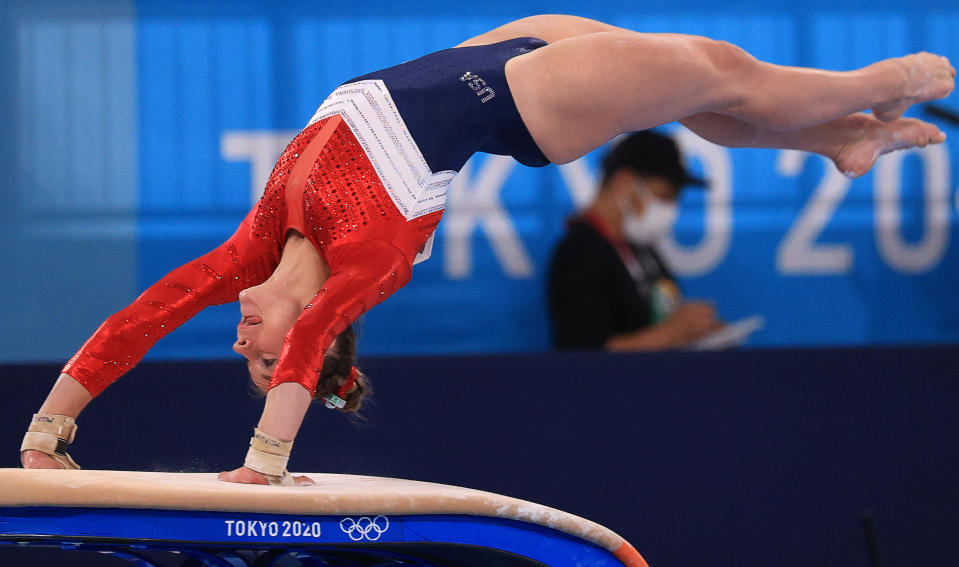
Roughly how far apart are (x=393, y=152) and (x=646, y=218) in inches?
58.9

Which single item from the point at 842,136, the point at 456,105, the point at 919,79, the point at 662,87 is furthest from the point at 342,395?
the point at 919,79

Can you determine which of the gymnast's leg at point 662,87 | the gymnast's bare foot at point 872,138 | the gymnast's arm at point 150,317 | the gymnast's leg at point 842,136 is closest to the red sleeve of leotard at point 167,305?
the gymnast's arm at point 150,317

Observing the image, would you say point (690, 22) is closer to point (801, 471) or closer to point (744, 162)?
point (744, 162)

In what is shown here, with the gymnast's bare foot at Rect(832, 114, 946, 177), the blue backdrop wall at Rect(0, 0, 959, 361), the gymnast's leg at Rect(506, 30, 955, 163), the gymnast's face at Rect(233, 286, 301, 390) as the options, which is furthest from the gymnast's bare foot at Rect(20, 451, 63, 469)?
the gymnast's bare foot at Rect(832, 114, 946, 177)

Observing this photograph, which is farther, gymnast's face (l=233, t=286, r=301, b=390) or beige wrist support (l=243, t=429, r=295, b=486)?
gymnast's face (l=233, t=286, r=301, b=390)

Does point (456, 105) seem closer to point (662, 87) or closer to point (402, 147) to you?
point (402, 147)

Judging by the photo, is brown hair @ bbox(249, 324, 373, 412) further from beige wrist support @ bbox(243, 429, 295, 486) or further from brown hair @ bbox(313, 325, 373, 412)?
beige wrist support @ bbox(243, 429, 295, 486)

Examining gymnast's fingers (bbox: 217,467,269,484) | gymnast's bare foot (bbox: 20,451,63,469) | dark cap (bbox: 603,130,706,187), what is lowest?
gymnast's fingers (bbox: 217,467,269,484)

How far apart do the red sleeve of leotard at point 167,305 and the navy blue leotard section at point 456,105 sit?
42cm

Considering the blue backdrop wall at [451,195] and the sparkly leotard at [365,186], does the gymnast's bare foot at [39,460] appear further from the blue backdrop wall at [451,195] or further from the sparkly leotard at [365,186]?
the blue backdrop wall at [451,195]

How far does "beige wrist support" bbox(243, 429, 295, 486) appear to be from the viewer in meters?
1.59

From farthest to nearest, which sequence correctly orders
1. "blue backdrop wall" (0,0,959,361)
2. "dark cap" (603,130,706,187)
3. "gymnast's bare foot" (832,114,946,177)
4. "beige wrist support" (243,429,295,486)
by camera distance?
"blue backdrop wall" (0,0,959,361) < "dark cap" (603,130,706,187) < "gymnast's bare foot" (832,114,946,177) < "beige wrist support" (243,429,295,486)

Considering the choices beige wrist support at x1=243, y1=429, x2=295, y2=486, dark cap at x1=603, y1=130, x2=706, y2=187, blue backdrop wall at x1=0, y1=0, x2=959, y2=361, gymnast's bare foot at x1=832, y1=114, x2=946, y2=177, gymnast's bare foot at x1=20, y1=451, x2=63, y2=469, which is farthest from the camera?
blue backdrop wall at x1=0, y1=0, x2=959, y2=361

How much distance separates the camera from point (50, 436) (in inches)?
70.0
